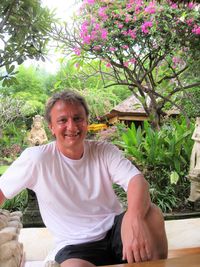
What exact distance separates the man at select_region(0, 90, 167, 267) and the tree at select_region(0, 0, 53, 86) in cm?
21

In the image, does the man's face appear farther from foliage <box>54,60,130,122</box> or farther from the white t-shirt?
foliage <box>54,60,130,122</box>

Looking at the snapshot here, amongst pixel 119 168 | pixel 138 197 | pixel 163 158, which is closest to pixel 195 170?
pixel 163 158

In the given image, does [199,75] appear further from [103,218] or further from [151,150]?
[103,218]

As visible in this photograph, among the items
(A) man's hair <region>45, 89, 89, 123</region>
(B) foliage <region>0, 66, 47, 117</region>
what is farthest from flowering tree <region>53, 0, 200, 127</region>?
(A) man's hair <region>45, 89, 89, 123</region>

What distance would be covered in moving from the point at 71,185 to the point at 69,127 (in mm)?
223

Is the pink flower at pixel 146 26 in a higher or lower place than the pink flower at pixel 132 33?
higher

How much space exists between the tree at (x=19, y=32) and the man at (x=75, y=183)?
212mm

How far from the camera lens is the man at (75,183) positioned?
1.28m

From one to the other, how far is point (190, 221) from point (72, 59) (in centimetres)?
220

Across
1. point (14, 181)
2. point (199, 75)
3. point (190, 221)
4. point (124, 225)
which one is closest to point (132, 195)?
point (124, 225)

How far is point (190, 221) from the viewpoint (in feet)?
9.37

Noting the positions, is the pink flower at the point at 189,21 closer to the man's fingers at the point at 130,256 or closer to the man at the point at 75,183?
the man at the point at 75,183

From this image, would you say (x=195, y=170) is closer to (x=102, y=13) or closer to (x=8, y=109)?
(x=102, y=13)

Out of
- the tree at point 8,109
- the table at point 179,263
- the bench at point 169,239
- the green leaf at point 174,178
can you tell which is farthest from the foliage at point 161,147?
the table at point 179,263
